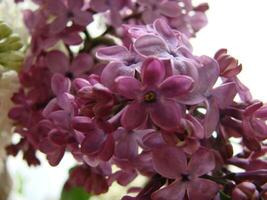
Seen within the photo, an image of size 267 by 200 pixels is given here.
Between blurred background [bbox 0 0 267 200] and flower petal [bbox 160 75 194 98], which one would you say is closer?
flower petal [bbox 160 75 194 98]

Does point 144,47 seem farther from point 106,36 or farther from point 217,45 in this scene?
point 217,45

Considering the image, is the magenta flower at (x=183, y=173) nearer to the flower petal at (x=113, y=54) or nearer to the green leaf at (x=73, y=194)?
the flower petal at (x=113, y=54)

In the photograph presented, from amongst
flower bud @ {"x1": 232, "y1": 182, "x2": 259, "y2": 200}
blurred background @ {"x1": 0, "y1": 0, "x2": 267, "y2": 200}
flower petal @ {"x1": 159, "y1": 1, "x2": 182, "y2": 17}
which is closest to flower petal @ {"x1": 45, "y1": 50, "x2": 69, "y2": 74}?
flower petal @ {"x1": 159, "y1": 1, "x2": 182, "y2": 17}

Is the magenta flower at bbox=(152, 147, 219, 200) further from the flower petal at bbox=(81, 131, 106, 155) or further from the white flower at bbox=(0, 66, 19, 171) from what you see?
the white flower at bbox=(0, 66, 19, 171)

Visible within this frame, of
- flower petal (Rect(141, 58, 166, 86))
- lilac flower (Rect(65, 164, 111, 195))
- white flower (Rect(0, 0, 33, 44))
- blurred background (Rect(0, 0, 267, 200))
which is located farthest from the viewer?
blurred background (Rect(0, 0, 267, 200))

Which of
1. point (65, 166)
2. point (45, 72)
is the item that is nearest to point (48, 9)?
point (45, 72)

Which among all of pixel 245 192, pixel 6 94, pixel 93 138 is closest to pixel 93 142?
pixel 93 138

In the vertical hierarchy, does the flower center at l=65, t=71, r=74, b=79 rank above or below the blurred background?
above

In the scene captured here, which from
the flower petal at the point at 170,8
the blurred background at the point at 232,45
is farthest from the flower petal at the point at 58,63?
the blurred background at the point at 232,45

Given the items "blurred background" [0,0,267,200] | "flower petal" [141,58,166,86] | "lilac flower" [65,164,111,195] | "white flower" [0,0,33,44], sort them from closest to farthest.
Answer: "flower petal" [141,58,166,86] → "lilac flower" [65,164,111,195] → "white flower" [0,0,33,44] → "blurred background" [0,0,267,200]
